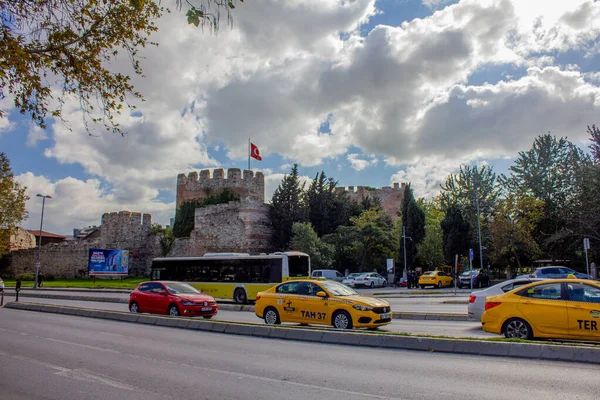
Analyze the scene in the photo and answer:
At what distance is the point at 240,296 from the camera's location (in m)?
24.5

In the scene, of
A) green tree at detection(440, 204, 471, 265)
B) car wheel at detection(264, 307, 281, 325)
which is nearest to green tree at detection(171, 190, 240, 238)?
green tree at detection(440, 204, 471, 265)

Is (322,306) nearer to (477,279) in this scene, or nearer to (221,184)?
(477,279)

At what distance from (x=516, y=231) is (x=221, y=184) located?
3029 cm

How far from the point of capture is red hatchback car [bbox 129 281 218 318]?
1656 cm

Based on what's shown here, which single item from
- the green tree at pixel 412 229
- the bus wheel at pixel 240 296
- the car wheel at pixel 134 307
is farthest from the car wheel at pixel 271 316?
the green tree at pixel 412 229

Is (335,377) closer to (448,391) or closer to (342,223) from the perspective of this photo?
(448,391)

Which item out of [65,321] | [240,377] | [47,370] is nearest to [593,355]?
[240,377]

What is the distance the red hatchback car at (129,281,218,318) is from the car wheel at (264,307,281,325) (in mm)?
3409

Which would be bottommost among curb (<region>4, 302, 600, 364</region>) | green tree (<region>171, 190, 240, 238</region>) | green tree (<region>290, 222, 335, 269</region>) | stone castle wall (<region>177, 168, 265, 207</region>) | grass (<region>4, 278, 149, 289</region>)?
curb (<region>4, 302, 600, 364</region>)

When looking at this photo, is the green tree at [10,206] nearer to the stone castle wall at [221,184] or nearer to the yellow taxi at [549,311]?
the stone castle wall at [221,184]

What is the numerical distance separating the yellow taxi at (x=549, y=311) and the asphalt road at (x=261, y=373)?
6.06ft

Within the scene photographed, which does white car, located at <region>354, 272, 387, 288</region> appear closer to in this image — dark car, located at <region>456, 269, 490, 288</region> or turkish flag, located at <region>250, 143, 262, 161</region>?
dark car, located at <region>456, 269, 490, 288</region>


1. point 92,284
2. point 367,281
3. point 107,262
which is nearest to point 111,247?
point 107,262

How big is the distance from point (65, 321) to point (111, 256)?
114ft
